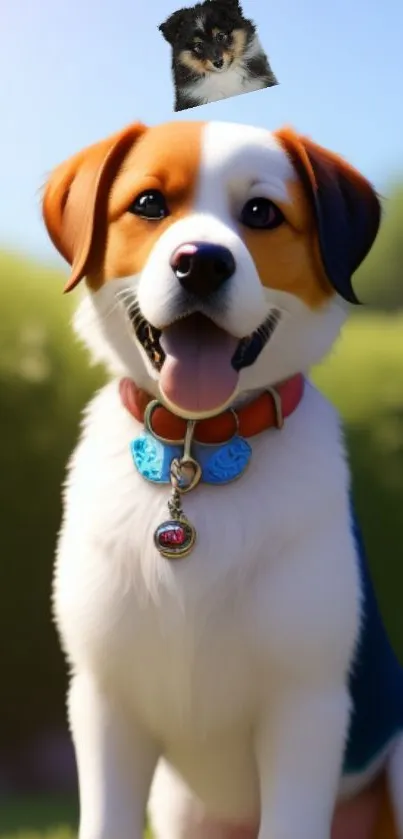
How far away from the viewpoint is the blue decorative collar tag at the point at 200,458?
1.23m

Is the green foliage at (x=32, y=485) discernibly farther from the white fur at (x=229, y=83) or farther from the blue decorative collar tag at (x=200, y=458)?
the blue decorative collar tag at (x=200, y=458)

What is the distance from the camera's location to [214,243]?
3.61ft

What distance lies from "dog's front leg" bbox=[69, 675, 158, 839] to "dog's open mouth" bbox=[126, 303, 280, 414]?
389 mm

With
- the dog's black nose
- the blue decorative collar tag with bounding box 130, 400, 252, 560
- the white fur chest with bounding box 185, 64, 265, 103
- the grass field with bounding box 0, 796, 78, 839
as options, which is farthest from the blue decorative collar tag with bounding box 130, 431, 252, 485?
the grass field with bounding box 0, 796, 78, 839

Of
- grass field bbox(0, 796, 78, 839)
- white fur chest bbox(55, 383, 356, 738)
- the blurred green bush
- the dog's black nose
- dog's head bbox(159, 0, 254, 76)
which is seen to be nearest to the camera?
the dog's black nose

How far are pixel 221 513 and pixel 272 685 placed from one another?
0.21 metres

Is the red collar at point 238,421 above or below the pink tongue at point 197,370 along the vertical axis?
below

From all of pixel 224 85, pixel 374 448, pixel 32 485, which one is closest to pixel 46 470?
pixel 32 485

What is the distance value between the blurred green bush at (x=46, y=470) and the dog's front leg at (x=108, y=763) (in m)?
0.86

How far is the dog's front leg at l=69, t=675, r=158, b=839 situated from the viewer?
4.10ft

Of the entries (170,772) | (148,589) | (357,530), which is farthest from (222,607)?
(170,772)

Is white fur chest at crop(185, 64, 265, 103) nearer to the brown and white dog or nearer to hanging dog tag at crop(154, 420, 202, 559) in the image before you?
the brown and white dog

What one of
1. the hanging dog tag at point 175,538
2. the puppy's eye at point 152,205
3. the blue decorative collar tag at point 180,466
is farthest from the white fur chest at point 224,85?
the hanging dog tag at point 175,538

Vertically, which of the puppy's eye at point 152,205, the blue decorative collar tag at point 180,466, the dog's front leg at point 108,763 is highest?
the puppy's eye at point 152,205
